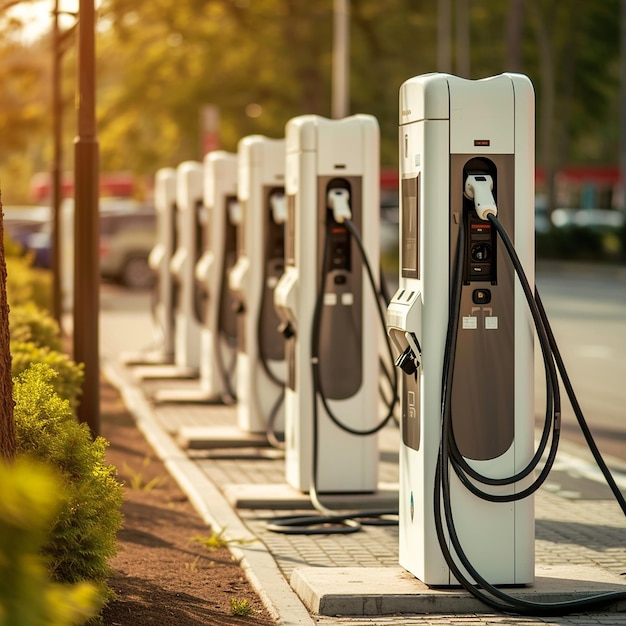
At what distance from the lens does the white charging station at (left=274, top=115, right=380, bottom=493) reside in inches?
341

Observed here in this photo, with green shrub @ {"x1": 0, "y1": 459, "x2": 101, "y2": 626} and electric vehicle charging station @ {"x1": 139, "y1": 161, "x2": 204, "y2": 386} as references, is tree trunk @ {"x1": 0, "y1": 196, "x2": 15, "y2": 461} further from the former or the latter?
electric vehicle charging station @ {"x1": 139, "y1": 161, "x2": 204, "y2": 386}

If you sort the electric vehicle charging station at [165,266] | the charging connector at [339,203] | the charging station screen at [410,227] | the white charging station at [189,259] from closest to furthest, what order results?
the charging station screen at [410,227] < the charging connector at [339,203] < the white charging station at [189,259] < the electric vehicle charging station at [165,266]

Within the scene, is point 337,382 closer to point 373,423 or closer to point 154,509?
point 373,423

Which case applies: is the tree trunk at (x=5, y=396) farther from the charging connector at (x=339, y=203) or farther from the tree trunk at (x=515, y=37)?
the tree trunk at (x=515, y=37)

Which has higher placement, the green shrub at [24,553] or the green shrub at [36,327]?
the green shrub at [24,553]

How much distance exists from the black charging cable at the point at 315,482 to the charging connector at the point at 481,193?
2004 millimetres

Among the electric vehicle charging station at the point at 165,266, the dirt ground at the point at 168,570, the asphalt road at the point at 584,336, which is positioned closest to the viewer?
the dirt ground at the point at 168,570

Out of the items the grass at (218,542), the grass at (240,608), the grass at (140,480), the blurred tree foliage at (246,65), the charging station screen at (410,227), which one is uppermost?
the blurred tree foliage at (246,65)

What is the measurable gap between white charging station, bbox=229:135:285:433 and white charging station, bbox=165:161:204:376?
4363 millimetres

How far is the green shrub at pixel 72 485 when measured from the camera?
521 cm

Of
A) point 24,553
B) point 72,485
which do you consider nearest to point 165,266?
point 72,485

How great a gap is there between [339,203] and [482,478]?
2.92m

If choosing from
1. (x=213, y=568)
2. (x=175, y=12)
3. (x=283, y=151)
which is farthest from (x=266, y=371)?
(x=175, y=12)

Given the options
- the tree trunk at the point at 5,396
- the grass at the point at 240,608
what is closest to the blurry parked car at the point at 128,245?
the grass at the point at 240,608
